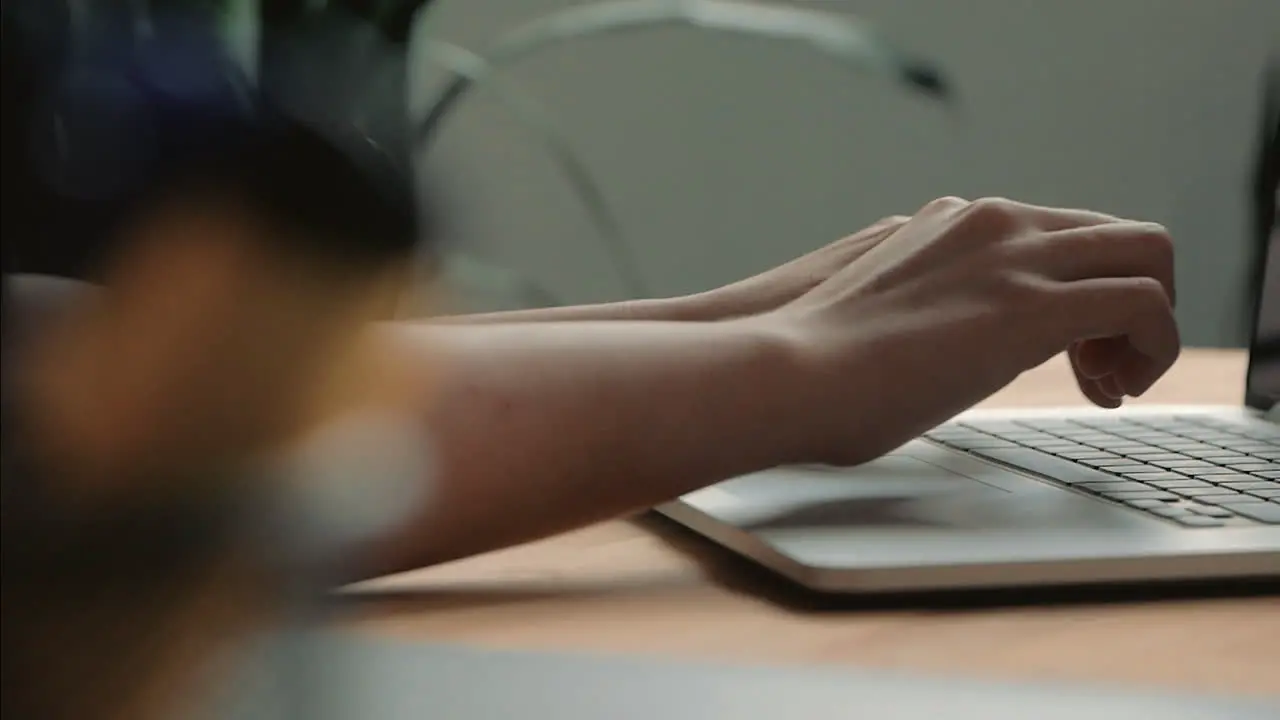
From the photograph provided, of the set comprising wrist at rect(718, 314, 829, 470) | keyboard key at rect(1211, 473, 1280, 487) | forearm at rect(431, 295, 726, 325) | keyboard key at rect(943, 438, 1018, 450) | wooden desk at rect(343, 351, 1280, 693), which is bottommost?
wooden desk at rect(343, 351, 1280, 693)

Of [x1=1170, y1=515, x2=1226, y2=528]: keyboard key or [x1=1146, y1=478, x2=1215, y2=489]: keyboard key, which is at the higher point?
[x1=1146, y1=478, x2=1215, y2=489]: keyboard key

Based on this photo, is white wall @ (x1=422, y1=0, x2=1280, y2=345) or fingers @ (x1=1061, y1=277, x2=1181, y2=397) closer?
fingers @ (x1=1061, y1=277, x2=1181, y2=397)

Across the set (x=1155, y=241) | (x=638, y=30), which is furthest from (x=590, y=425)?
(x=638, y=30)

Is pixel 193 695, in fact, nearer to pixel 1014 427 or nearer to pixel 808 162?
pixel 1014 427

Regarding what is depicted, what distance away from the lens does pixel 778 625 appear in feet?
1.25

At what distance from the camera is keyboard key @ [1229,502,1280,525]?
0.45 meters

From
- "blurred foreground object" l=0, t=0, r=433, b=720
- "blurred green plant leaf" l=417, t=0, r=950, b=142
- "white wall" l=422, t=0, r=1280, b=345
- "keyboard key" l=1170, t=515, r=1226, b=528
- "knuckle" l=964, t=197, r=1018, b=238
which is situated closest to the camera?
"blurred foreground object" l=0, t=0, r=433, b=720

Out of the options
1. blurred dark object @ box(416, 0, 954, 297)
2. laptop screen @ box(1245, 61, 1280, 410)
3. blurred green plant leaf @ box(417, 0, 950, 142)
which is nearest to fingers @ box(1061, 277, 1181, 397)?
laptop screen @ box(1245, 61, 1280, 410)

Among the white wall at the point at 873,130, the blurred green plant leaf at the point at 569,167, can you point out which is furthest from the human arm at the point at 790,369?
the white wall at the point at 873,130

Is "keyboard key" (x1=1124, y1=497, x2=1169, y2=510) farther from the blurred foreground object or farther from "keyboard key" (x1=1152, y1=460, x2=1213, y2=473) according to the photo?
the blurred foreground object

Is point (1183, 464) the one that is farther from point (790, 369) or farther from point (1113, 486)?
point (790, 369)

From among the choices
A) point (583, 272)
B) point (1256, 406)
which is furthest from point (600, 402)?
point (583, 272)

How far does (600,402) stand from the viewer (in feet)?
1.46

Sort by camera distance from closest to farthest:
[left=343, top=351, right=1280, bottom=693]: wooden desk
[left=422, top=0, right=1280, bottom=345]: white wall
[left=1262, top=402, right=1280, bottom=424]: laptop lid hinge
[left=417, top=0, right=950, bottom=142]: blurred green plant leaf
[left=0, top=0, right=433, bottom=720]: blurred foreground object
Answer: [left=0, top=0, right=433, bottom=720]: blurred foreground object
[left=343, top=351, right=1280, bottom=693]: wooden desk
[left=1262, top=402, right=1280, bottom=424]: laptop lid hinge
[left=417, top=0, right=950, bottom=142]: blurred green plant leaf
[left=422, top=0, right=1280, bottom=345]: white wall
